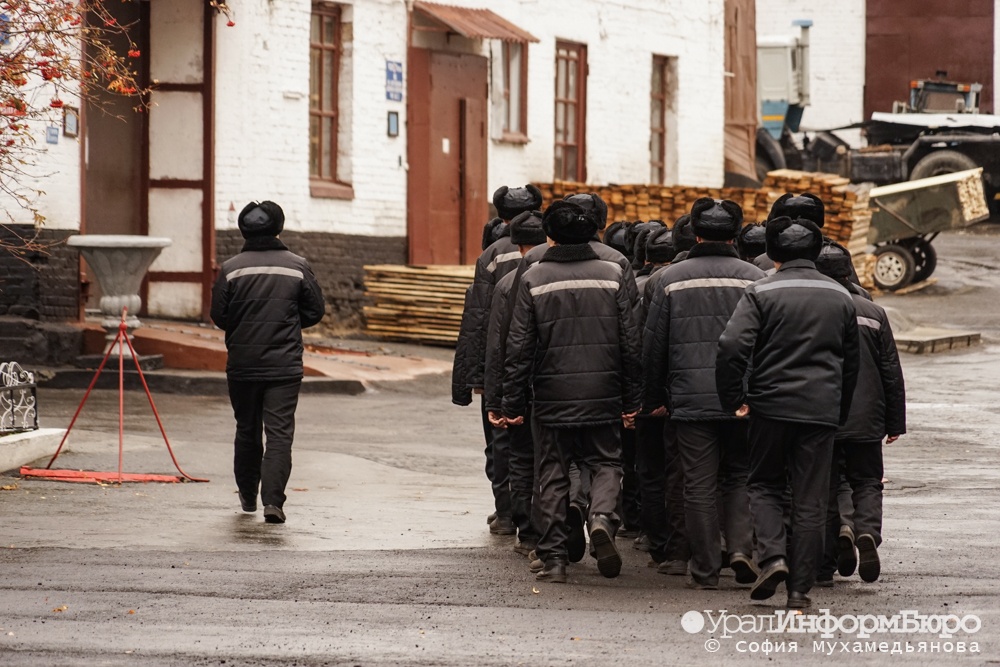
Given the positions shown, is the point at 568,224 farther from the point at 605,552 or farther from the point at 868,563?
the point at 868,563

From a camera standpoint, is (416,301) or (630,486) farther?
(416,301)

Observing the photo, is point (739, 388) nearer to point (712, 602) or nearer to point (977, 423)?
point (712, 602)

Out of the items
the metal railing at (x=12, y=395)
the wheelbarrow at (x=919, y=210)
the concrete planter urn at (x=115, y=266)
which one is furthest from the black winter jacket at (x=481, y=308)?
the wheelbarrow at (x=919, y=210)

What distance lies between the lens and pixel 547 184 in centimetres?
2377

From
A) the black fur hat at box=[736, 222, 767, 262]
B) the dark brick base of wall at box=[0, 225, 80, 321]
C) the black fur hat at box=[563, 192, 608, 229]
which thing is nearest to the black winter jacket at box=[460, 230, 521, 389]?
the black fur hat at box=[563, 192, 608, 229]

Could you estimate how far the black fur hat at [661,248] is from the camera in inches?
376

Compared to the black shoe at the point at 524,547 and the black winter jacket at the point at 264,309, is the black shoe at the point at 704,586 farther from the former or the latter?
the black winter jacket at the point at 264,309

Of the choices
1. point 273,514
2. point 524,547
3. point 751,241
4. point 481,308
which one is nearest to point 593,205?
point 751,241

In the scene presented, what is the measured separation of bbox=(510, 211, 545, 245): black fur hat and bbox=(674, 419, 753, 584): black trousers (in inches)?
59.0

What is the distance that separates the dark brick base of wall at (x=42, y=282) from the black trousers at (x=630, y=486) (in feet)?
27.9

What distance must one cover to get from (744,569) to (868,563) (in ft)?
1.89

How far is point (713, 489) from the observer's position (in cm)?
818

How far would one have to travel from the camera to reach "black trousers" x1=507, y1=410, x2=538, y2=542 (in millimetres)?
9000

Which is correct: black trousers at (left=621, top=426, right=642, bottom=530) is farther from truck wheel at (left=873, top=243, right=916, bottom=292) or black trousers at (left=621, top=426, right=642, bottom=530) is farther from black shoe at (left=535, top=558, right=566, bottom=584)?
truck wheel at (left=873, top=243, right=916, bottom=292)
